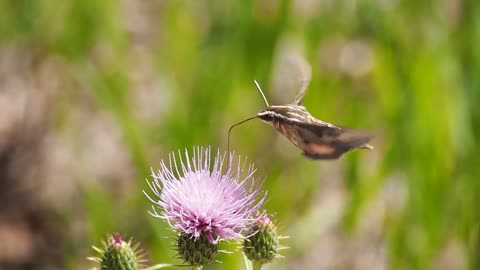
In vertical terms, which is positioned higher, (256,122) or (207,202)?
(256,122)

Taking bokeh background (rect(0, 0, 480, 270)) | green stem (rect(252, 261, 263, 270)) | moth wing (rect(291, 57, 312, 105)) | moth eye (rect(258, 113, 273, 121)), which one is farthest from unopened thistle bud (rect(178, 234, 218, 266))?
bokeh background (rect(0, 0, 480, 270))

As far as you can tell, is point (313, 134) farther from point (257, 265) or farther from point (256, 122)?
point (256, 122)

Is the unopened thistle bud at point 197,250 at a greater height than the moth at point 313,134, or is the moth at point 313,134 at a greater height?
the moth at point 313,134

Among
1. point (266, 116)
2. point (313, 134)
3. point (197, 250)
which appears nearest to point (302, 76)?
point (266, 116)

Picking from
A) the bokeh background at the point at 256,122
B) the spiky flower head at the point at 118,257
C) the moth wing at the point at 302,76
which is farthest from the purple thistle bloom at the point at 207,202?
the bokeh background at the point at 256,122

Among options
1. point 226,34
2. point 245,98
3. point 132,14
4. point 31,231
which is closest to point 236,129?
point 245,98

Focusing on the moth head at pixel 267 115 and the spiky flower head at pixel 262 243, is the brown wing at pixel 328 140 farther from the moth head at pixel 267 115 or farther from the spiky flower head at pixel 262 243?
the spiky flower head at pixel 262 243
